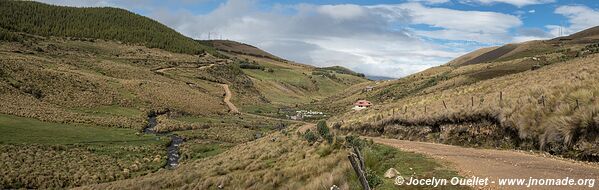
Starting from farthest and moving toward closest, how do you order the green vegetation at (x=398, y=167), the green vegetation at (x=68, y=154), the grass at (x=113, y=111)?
the grass at (x=113, y=111) → the green vegetation at (x=68, y=154) → the green vegetation at (x=398, y=167)

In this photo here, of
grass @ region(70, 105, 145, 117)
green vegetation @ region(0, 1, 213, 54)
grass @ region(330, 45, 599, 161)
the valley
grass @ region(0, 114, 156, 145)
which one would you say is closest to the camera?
the valley

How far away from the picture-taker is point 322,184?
541 inches

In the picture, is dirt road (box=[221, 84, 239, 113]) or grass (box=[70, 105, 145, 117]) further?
dirt road (box=[221, 84, 239, 113])

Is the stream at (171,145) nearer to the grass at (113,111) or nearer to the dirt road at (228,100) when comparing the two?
the grass at (113,111)

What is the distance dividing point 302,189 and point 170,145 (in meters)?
40.3

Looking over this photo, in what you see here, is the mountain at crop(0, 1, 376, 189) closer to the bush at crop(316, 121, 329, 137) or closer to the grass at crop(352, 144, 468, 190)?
the grass at crop(352, 144, 468, 190)

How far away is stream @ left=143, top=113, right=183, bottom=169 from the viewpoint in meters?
41.7

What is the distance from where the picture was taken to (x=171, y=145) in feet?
170

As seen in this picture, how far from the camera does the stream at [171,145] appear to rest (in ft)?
137

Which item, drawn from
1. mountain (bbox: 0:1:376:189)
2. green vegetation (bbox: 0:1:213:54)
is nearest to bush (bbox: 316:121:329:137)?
mountain (bbox: 0:1:376:189)

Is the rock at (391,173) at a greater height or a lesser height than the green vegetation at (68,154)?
greater

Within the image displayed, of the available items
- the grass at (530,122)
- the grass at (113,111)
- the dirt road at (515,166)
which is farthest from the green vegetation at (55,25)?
the dirt road at (515,166)

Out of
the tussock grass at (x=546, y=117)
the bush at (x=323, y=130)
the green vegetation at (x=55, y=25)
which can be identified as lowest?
the bush at (x=323, y=130)

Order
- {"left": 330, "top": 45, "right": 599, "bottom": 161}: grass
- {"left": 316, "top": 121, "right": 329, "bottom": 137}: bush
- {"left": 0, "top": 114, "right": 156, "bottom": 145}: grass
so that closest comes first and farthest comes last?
1. {"left": 330, "top": 45, "right": 599, "bottom": 161}: grass
2. {"left": 316, "top": 121, "right": 329, "bottom": 137}: bush
3. {"left": 0, "top": 114, "right": 156, "bottom": 145}: grass
